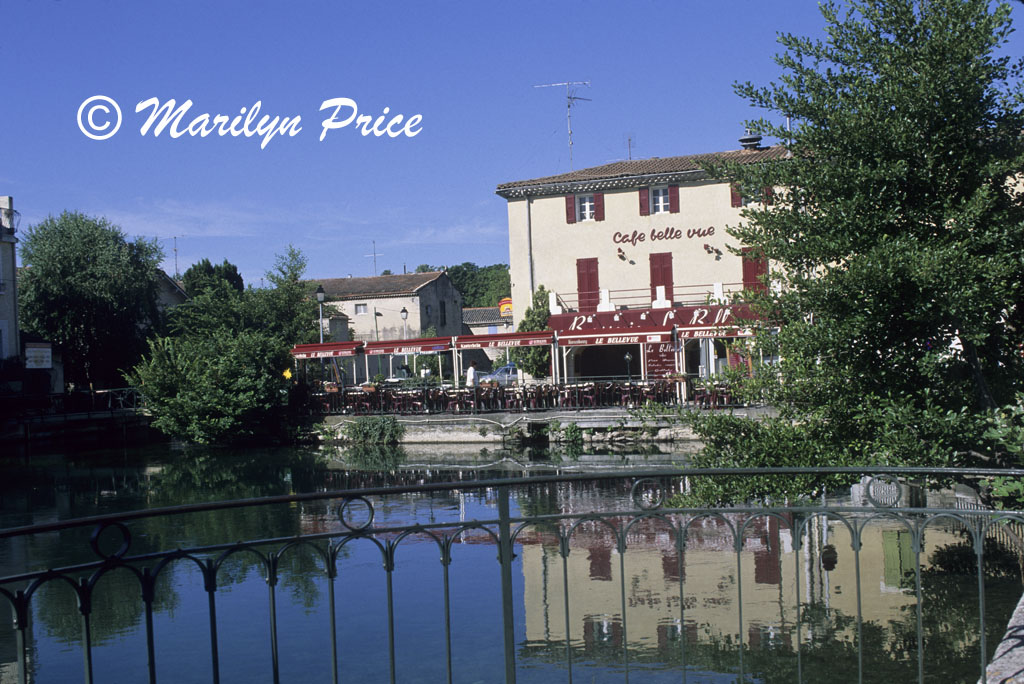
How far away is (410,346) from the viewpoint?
3344cm

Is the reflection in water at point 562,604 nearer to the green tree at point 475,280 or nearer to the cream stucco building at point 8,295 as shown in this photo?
the cream stucco building at point 8,295

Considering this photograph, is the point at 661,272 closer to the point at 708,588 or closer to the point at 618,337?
the point at 618,337

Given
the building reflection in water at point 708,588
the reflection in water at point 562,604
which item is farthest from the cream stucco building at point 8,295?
the building reflection in water at point 708,588

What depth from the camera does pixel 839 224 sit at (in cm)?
922

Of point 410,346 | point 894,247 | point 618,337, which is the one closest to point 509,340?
point 618,337

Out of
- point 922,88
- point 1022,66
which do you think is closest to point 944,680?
point 922,88

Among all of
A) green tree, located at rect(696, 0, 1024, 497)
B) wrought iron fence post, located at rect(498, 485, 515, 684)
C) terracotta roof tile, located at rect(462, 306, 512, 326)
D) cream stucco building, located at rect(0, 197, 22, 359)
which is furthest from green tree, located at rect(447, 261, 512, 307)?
wrought iron fence post, located at rect(498, 485, 515, 684)

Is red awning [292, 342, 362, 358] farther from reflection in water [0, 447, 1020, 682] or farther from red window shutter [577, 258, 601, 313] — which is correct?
reflection in water [0, 447, 1020, 682]

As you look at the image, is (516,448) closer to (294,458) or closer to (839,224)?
(294,458)

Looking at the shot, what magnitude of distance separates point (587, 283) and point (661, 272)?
290 centimetres

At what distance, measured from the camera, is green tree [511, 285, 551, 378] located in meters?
35.0

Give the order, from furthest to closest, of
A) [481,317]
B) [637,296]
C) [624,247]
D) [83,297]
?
[481,317] < [83,297] < [624,247] < [637,296]

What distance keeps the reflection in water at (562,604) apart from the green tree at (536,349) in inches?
647

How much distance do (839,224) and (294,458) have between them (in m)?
22.0
